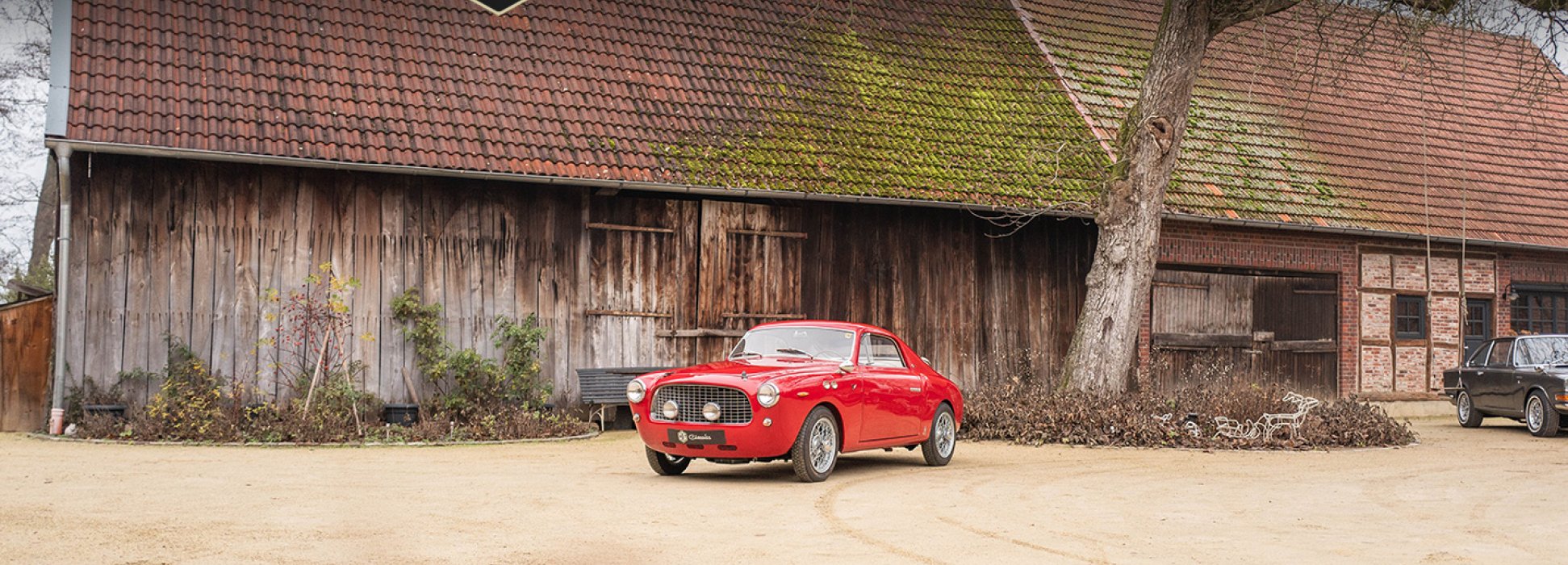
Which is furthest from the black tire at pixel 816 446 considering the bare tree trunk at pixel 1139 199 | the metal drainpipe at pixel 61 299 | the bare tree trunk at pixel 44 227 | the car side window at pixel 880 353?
the bare tree trunk at pixel 44 227

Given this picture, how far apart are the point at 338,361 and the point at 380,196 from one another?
2.04 meters

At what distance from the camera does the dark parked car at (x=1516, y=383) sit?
1825cm

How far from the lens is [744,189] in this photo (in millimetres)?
18016

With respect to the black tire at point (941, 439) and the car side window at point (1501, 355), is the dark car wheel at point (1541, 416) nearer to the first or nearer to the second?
the car side window at point (1501, 355)


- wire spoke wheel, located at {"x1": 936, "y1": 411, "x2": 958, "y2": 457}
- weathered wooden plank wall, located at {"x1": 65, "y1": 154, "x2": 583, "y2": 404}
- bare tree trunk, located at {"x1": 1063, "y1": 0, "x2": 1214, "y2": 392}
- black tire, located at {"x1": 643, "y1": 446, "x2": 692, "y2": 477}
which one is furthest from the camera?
bare tree trunk, located at {"x1": 1063, "y1": 0, "x2": 1214, "y2": 392}

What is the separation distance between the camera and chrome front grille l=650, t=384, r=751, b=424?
446 inches

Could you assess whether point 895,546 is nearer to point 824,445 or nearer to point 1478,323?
point 824,445

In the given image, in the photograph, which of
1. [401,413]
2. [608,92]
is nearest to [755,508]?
[401,413]

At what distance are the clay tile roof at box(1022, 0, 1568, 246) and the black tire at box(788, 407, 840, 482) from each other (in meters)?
10.4

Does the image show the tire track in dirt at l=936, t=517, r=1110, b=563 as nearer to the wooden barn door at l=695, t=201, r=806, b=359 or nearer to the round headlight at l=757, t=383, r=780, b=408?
the round headlight at l=757, t=383, r=780, b=408

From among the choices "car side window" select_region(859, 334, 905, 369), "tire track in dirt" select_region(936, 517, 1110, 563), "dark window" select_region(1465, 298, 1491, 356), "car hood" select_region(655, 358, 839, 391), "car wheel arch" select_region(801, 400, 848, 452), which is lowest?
"tire track in dirt" select_region(936, 517, 1110, 563)

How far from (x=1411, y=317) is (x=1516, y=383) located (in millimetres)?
5410

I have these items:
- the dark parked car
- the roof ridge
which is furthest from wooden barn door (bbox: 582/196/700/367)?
the dark parked car

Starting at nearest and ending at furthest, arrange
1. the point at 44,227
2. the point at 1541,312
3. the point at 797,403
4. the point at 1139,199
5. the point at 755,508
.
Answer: the point at 755,508 → the point at 797,403 → the point at 1139,199 → the point at 1541,312 → the point at 44,227
